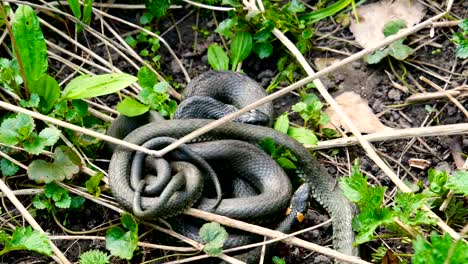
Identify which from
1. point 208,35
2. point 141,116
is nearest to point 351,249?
point 141,116

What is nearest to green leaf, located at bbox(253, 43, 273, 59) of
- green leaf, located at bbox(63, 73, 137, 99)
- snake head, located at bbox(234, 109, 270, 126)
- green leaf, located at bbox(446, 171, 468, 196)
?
snake head, located at bbox(234, 109, 270, 126)

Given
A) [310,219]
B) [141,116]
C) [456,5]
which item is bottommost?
[310,219]

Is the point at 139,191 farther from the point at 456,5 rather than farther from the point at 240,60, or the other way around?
the point at 456,5

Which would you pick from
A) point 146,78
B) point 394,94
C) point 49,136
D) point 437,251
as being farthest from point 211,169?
point 437,251

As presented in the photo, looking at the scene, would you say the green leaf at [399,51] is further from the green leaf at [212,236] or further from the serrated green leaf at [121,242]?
the serrated green leaf at [121,242]

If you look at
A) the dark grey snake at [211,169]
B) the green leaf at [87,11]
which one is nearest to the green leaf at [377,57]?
the dark grey snake at [211,169]

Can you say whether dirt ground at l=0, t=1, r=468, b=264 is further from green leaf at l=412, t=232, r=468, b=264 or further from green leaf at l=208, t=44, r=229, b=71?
green leaf at l=412, t=232, r=468, b=264

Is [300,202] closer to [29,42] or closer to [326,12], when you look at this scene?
[326,12]
